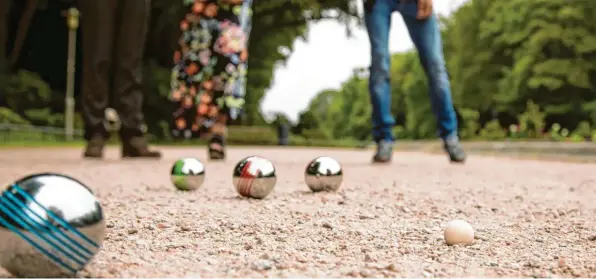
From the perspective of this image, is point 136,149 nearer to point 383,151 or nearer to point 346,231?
point 383,151

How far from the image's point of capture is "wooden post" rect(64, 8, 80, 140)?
21.7 metres

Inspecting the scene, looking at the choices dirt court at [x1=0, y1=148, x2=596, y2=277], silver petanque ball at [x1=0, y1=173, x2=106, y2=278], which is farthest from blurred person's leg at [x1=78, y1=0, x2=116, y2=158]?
silver petanque ball at [x1=0, y1=173, x2=106, y2=278]

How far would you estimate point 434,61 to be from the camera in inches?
309

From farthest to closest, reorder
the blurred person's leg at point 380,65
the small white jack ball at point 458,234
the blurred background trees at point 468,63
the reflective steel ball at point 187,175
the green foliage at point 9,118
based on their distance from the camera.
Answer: the blurred background trees at point 468,63
the green foliage at point 9,118
the blurred person's leg at point 380,65
the reflective steel ball at point 187,175
the small white jack ball at point 458,234

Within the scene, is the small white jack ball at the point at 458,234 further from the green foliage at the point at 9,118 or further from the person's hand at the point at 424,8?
the green foliage at the point at 9,118

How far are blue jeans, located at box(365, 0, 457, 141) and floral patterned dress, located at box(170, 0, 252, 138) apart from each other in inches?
56.8

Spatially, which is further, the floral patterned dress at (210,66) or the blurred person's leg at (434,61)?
the floral patterned dress at (210,66)

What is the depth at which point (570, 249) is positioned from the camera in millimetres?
2752

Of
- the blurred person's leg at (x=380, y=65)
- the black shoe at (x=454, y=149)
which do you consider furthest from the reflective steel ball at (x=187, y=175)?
the black shoe at (x=454, y=149)

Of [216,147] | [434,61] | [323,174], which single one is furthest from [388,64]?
[323,174]

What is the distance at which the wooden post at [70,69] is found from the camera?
21688 mm

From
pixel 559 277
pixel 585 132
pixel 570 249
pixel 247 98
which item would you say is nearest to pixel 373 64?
pixel 570 249

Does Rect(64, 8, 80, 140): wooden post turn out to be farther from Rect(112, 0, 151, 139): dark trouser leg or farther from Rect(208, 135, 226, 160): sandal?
Rect(112, 0, 151, 139): dark trouser leg

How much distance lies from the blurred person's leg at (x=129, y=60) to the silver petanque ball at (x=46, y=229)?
5.89 metres
